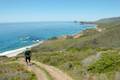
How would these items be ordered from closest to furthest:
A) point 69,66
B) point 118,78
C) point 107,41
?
point 118,78
point 69,66
point 107,41

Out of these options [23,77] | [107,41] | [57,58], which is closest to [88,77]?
[23,77]

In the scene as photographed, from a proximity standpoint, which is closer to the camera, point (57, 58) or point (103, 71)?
point (103, 71)

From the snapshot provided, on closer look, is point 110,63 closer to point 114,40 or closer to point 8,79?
point 8,79

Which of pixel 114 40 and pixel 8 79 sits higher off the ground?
pixel 8 79

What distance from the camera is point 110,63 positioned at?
1998cm

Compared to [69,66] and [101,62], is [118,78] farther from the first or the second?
[69,66]

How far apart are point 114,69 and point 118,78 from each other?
399 cm

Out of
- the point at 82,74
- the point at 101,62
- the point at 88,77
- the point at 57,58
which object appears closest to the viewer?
the point at 88,77

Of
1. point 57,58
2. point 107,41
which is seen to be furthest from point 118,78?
point 107,41

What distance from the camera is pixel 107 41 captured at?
90.2 metres

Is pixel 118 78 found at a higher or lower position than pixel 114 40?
higher

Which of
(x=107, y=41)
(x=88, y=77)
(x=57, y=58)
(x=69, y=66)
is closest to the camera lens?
(x=88, y=77)

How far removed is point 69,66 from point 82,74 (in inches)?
178

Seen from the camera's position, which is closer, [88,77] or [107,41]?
[88,77]
